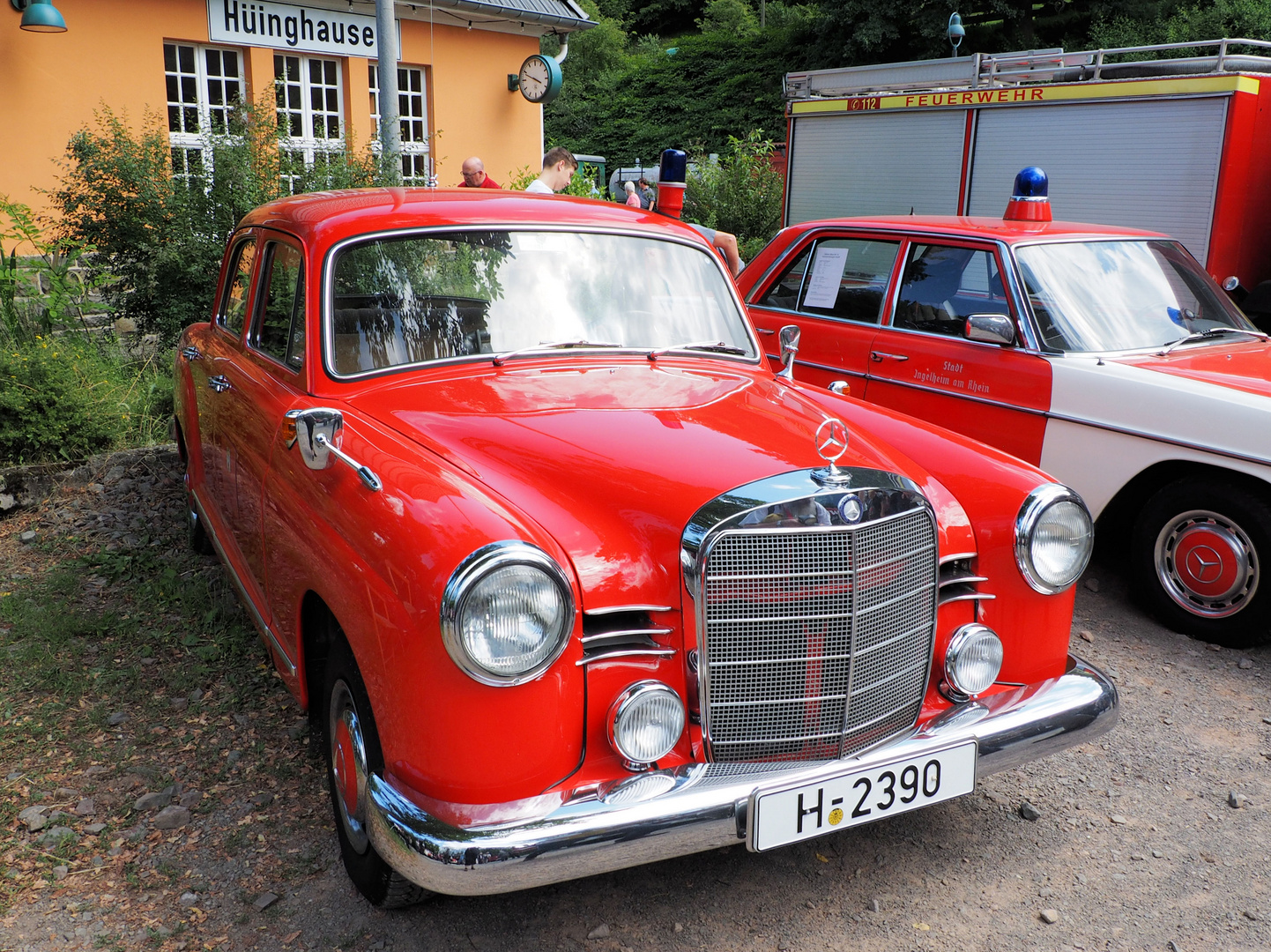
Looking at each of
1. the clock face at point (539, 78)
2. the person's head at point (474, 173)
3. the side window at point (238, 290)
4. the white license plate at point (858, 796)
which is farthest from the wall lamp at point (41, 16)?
the white license plate at point (858, 796)

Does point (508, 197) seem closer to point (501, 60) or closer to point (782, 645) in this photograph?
point (782, 645)

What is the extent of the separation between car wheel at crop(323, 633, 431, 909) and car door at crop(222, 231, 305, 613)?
29.9 inches

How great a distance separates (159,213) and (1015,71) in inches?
269

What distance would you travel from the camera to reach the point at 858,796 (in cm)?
243

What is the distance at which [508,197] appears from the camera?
369 cm

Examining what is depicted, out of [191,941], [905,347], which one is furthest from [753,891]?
[905,347]

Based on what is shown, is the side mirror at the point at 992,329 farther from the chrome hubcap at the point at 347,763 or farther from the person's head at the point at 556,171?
the person's head at the point at 556,171

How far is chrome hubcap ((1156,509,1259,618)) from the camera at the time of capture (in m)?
4.26

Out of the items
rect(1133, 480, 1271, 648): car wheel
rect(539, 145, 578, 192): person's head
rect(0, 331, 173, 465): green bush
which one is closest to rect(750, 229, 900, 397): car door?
rect(1133, 480, 1271, 648): car wheel

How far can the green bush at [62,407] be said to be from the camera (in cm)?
566

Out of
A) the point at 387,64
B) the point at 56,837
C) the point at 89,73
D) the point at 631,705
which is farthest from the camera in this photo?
the point at 89,73

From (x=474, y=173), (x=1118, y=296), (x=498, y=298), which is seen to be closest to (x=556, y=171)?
(x=474, y=173)

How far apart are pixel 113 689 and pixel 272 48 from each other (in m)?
10.5

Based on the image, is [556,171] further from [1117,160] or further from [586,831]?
[586,831]
